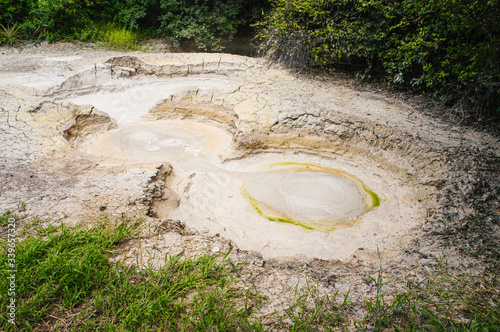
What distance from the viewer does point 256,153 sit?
15.1 feet

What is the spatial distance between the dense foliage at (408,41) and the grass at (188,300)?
3.06 meters

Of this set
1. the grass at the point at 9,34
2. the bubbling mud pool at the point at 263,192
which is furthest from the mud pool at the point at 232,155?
the grass at the point at 9,34

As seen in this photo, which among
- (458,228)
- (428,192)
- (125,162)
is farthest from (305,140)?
(125,162)

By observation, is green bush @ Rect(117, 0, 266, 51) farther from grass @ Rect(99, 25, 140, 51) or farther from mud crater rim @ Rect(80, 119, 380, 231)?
mud crater rim @ Rect(80, 119, 380, 231)

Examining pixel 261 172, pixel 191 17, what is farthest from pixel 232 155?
pixel 191 17

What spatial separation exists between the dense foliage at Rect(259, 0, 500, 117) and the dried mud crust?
0.65 meters

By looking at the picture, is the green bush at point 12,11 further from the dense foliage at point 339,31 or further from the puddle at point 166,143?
the puddle at point 166,143

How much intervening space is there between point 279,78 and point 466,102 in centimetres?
329

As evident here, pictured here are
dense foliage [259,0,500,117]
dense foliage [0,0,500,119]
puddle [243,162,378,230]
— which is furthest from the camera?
dense foliage [0,0,500,119]

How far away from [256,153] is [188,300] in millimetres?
2980

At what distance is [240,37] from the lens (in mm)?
9547

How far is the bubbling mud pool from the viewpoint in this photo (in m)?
3.11

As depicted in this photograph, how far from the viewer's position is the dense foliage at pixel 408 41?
365 centimetres

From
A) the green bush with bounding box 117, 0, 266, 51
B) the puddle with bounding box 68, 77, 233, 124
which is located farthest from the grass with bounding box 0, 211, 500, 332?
the green bush with bounding box 117, 0, 266, 51
